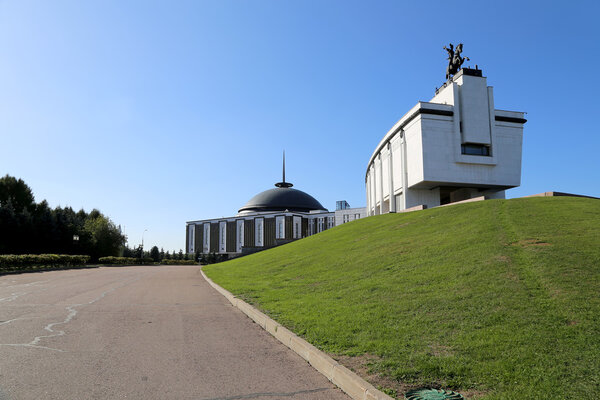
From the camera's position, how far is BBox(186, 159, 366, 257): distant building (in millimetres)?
96562

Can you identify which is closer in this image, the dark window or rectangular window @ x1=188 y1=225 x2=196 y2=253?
the dark window

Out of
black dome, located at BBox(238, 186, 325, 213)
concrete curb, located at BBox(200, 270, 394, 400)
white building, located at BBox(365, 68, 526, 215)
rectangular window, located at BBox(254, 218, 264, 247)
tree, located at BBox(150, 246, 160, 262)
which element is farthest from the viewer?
black dome, located at BBox(238, 186, 325, 213)

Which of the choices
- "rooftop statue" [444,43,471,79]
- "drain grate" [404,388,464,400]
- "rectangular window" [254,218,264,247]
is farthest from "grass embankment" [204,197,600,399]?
"rectangular window" [254,218,264,247]

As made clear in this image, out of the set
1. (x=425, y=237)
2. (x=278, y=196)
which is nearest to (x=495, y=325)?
(x=425, y=237)

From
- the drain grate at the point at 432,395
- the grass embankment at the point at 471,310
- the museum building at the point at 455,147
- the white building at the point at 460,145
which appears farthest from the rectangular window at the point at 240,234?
the drain grate at the point at 432,395

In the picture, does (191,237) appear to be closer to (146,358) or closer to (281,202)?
(281,202)

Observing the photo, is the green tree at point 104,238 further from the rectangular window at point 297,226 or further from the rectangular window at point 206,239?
the rectangular window at point 206,239

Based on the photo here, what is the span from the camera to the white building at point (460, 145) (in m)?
43.8

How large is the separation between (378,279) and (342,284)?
116 cm

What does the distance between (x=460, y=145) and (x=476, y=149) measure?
2565 mm

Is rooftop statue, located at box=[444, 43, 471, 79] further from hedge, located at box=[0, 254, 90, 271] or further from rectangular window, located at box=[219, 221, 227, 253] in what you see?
rectangular window, located at box=[219, 221, 227, 253]

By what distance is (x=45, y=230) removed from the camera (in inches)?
1912

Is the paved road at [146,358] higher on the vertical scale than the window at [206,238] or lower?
lower

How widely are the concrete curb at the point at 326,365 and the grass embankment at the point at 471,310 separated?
0.66 feet
